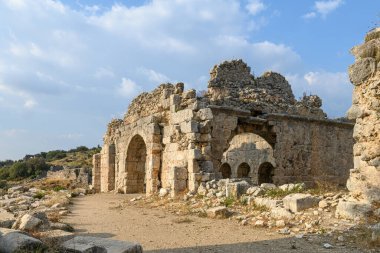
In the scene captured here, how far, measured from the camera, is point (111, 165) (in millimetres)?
19625

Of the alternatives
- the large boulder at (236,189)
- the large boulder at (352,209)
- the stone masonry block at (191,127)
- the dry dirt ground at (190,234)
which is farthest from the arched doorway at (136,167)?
the large boulder at (352,209)

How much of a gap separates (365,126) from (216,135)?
7361 millimetres

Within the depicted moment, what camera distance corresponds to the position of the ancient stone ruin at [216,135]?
41.9 feet

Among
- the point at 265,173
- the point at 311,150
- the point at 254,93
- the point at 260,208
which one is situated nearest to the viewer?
the point at 260,208

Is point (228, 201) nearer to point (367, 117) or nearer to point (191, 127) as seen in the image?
point (191, 127)

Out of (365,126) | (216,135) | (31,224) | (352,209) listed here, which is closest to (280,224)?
(352,209)

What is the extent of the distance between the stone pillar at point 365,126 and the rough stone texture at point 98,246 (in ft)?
13.5

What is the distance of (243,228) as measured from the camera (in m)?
7.30

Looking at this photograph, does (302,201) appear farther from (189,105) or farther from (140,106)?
(140,106)

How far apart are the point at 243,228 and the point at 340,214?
67.6 inches

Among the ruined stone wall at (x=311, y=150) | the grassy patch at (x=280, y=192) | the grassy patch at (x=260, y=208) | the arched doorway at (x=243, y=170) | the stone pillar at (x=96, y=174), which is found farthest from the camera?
the arched doorway at (x=243, y=170)

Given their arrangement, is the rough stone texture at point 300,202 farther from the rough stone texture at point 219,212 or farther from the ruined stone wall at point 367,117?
the rough stone texture at point 219,212

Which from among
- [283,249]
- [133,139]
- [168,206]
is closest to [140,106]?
[133,139]

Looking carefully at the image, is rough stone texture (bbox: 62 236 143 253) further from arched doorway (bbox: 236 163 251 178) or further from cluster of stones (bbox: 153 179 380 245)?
arched doorway (bbox: 236 163 251 178)
